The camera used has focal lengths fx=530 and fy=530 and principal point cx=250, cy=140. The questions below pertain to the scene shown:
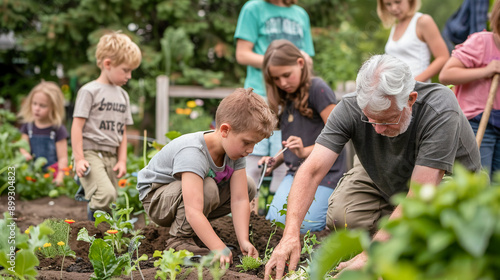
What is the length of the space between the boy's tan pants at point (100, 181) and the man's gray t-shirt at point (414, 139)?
5.49 feet

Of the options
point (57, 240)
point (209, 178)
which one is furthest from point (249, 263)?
point (57, 240)

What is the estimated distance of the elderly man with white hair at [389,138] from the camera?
88.4 inches

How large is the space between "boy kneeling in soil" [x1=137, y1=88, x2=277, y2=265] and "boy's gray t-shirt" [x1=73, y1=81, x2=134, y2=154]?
0.96m

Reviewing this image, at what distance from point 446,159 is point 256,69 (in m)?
2.09

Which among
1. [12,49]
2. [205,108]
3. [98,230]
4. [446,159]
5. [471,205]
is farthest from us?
[12,49]

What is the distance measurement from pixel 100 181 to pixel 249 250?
1489 mm

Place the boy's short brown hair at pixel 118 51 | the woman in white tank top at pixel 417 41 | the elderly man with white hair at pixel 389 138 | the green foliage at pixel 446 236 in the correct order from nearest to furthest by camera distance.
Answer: the green foliage at pixel 446 236 < the elderly man with white hair at pixel 389 138 < the boy's short brown hair at pixel 118 51 < the woman in white tank top at pixel 417 41

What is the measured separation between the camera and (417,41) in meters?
3.96

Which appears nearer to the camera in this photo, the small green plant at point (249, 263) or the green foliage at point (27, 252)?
the green foliage at point (27, 252)

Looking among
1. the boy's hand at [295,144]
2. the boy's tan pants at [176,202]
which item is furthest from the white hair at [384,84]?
the boy's hand at [295,144]

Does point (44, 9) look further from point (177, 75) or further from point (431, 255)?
point (431, 255)

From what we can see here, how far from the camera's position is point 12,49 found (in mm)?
8688

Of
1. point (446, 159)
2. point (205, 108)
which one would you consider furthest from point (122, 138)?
point (205, 108)

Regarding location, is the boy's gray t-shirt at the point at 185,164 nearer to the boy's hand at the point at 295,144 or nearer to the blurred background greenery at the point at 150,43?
the boy's hand at the point at 295,144
